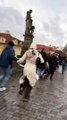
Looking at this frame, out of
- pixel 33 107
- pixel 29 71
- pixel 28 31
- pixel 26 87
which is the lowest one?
pixel 33 107

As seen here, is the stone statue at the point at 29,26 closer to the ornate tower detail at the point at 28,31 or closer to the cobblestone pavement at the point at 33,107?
the ornate tower detail at the point at 28,31

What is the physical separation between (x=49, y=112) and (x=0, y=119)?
1851mm

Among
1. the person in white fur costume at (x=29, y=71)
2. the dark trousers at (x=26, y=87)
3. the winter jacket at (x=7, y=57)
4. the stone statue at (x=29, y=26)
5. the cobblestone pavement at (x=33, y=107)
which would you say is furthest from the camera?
the stone statue at (x=29, y=26)

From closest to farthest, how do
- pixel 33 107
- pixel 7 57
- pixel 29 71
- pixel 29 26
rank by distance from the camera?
1. pixel 33 107
2. pixel 29 71
3. pixel 7 57
4. pixel 29 26

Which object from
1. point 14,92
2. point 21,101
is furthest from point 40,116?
point 14,92

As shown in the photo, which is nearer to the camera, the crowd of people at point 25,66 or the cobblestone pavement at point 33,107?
the cobblestone pavement at point 33,107

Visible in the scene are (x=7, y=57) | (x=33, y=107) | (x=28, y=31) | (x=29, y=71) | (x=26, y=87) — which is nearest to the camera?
(x=33, y=107)

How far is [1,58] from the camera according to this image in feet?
39.1

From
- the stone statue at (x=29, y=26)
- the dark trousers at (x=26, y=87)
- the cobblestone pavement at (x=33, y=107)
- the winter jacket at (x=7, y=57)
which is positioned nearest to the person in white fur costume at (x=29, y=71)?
the dark trousers at (x=26, y=87)

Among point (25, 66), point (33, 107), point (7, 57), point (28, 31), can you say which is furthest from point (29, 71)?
point (28, 31)

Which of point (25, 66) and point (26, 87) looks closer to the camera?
point (25, 66)

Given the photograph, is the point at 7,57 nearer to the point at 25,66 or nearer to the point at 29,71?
the point at 25,66

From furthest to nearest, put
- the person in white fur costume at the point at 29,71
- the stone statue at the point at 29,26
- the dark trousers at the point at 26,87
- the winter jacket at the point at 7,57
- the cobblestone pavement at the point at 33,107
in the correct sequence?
1. the stone statue at the point at 29,26
2. the winter jacket at the point at 7,57
3. the dark trousers at the point at 26,87
4. the person in white fur costume at the point at 29,71
5. the cobblestone pavement at the point at 33,107

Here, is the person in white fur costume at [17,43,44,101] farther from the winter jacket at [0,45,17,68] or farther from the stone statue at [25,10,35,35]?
the stone statue at [25,10,35,35]
